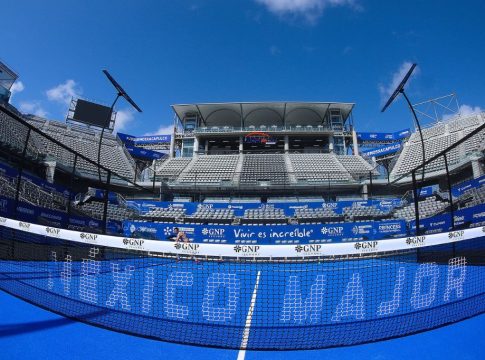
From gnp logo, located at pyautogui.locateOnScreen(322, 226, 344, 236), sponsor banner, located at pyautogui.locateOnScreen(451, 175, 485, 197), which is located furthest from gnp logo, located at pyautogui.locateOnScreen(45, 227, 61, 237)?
sponsor banner, located at pyautogui.locateOnScreen(451, 175, 485, 197)

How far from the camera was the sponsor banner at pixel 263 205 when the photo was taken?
24594mm

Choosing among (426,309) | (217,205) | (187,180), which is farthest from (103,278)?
(187,180)

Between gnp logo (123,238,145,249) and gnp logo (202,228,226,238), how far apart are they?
48.5 ft

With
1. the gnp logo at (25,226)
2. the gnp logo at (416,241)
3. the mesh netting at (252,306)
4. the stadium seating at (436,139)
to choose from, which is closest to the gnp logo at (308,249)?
the mesh netting at (252,306)

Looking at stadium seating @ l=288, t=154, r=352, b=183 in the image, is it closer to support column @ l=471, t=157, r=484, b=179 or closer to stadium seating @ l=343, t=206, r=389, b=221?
stadium seating @ l=343, t=206, r=389, b=221

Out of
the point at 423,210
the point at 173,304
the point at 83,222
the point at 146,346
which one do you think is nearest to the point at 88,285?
the point at 173,304

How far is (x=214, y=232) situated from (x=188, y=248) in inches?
601

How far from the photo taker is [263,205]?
2630 cm

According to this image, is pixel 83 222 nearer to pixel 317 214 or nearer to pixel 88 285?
pixel 88 285

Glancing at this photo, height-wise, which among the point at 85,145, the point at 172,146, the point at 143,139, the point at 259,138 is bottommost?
the point at 85,145

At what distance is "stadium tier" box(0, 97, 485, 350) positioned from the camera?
14.5 feet

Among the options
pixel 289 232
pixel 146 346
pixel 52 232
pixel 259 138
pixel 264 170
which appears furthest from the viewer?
pixel 259 138

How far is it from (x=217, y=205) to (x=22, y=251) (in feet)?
59.1

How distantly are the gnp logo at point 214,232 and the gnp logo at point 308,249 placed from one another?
1541cm
